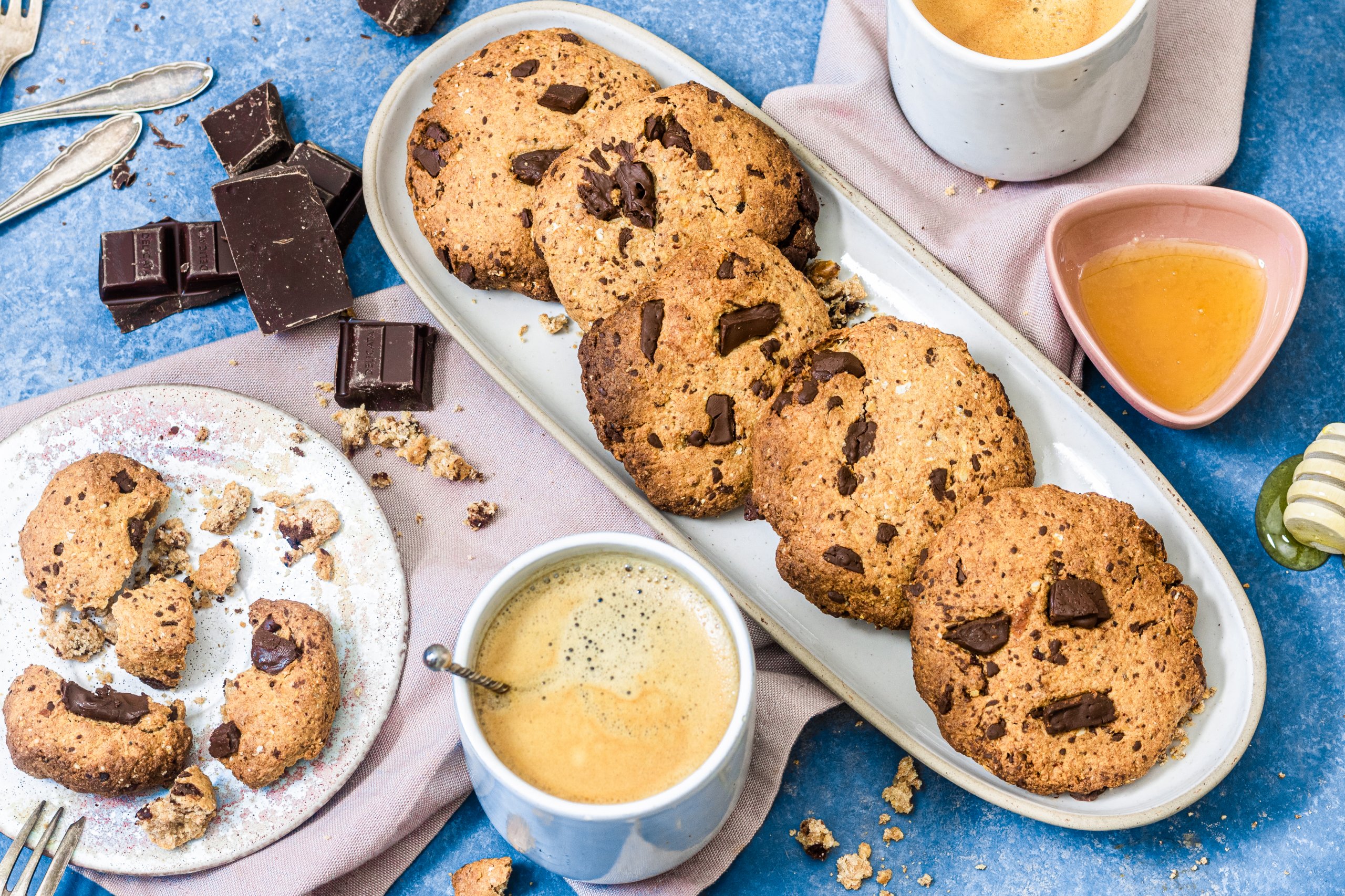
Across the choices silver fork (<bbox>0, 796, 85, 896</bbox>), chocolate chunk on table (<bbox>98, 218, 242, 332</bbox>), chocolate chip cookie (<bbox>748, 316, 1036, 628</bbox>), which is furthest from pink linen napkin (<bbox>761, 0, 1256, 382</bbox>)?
silver fork (<bbox>0, 796, 85, 896</bbox>)

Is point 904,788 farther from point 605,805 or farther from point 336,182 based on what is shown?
point 336,182

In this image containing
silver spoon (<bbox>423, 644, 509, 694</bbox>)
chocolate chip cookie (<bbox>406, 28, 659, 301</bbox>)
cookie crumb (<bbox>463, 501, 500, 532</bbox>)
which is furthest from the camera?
cookie crumb (<bbox>463, 501, 500, 532</bbox>)

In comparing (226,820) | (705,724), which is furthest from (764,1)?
(226,820)

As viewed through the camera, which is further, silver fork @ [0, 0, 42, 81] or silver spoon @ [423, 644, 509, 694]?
silver fork @ [0, 0, 42, 81]

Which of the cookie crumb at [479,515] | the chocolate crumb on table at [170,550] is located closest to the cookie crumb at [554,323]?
the cookie crumb at [479,515]

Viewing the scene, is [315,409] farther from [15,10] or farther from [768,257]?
[15,10]

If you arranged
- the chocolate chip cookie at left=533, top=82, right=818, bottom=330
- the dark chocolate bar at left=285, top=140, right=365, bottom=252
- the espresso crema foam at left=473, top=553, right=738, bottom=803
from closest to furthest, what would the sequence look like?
the espresso crema foam at left=473, top=553, right=738, bottom=803, the chocolate chip cookie at left=533, top=82, right=818, bottom=330, the dark chocolate bar at left=285, top=140, right=365, bottom=252

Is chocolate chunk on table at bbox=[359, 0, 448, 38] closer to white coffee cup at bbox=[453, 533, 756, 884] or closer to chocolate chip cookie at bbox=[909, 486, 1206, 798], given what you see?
white coffee cup at bbox=[453, 533, 756, 884]
